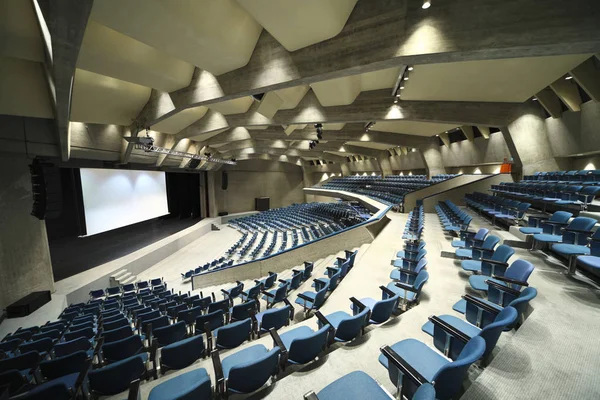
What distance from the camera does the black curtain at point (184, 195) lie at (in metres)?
28.2

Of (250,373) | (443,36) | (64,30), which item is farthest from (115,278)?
(443,36)

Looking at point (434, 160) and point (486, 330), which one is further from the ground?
point (434, 160)

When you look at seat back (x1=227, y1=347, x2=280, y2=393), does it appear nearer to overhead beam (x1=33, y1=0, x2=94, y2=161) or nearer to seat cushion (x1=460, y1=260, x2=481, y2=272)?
seat cushion (x1=460, y1=260, x2=481, y2=272)

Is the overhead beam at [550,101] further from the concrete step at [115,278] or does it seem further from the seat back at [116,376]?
the concrete step at [115,278]

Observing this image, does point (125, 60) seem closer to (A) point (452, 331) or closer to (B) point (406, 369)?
(B) point (406, 369)

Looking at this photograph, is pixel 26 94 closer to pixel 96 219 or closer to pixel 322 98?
pixel 96 219

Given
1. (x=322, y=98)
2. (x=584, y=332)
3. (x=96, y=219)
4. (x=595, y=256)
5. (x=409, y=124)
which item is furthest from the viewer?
(x=409, y=124)

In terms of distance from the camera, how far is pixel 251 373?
2.08 metres

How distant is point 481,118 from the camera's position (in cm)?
1067

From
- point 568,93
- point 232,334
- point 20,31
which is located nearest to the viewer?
point 232,334

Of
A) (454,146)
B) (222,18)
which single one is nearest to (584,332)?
(222,18)

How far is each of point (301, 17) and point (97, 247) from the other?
18328 millimetres

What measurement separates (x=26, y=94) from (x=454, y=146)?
24.2 m

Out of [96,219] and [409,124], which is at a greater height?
[409,124]
